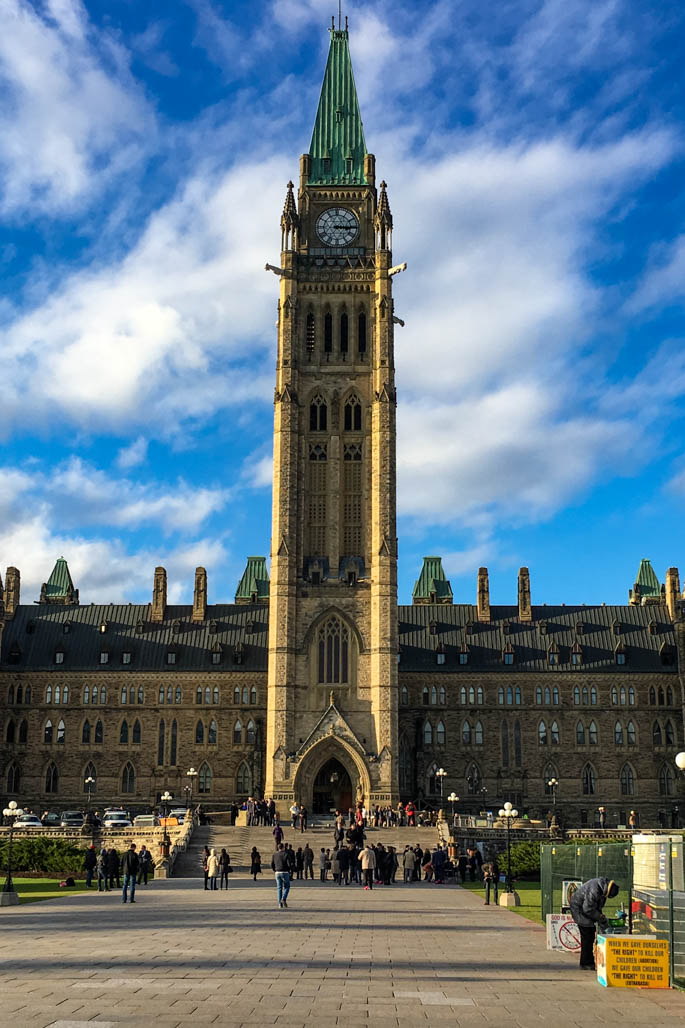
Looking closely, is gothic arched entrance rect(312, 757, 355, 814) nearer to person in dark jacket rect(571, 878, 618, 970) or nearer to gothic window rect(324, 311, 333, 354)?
gothic window rect(324, 311, 333, 354)

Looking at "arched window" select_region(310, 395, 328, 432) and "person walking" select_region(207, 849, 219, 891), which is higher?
"arched window" select_region(310, 395, 328, 432)

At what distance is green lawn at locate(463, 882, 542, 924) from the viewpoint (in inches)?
1302

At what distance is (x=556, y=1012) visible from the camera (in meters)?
15.9

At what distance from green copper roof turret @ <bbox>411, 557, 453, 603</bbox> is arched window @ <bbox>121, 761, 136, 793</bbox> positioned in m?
31.4

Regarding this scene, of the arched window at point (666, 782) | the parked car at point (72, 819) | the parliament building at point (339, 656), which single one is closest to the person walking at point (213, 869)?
the parked car at point (72, 819)

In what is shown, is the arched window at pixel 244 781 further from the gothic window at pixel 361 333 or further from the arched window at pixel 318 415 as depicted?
A: the gothic window at pixel 361 333

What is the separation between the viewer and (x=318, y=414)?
84.3 m

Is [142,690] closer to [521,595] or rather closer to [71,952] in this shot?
[521,595]

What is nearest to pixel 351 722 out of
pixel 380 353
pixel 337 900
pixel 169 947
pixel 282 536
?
pixel 282 536

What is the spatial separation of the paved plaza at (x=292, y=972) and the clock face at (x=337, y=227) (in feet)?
209

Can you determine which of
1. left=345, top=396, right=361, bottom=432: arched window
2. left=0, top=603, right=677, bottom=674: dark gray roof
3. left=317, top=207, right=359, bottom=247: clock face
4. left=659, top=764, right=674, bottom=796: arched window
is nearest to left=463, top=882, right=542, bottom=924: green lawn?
left=659, top=764, right=674, bottom=796: arched window

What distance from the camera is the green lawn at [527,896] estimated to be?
33062 millimetres

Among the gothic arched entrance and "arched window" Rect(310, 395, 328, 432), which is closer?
the gothic arched entrance

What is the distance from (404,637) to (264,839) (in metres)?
34.2
